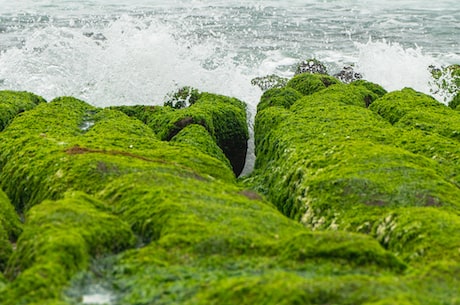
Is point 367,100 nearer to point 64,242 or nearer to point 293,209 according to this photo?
point 293,209

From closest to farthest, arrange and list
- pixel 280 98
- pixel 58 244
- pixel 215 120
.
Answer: pixel 58 244 < pixel 215 120 < pixel 280 98

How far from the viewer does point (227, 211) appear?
28.3ft

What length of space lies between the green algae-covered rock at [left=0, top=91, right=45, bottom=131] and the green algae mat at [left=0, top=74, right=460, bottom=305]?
90 millimetres

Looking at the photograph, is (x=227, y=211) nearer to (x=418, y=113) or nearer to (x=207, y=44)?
(x=418, y=113)

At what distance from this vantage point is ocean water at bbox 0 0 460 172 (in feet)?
94.5

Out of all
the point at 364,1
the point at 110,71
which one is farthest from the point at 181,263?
the point at 364,1

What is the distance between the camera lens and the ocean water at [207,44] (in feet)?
94.5

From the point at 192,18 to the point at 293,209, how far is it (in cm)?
4316

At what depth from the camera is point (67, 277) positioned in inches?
265

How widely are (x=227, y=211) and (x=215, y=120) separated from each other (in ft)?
28.2

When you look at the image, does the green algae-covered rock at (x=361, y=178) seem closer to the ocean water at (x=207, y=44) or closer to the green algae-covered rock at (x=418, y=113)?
the green algae-covered rock at (x=418, y=113)

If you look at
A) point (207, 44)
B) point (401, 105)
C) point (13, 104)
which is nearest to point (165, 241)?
point (401, 105)

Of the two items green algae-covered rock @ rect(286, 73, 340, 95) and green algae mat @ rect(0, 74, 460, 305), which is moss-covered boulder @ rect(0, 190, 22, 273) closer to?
green algae mat @ rect(0, 74, 460, 305)

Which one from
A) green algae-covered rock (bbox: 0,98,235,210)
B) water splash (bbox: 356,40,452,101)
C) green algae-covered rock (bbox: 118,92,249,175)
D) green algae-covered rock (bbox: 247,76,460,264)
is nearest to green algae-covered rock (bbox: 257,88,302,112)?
green algae-covered rock (bbox: 118,92,249,175)
